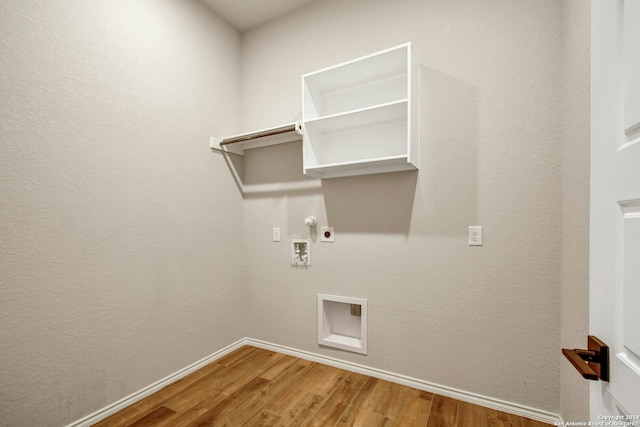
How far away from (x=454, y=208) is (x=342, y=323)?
1.23m

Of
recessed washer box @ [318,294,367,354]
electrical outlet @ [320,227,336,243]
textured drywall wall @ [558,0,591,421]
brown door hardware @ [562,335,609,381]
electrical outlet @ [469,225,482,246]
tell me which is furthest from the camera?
electrical outlet @ [320,227,336,243]

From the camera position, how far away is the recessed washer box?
2.01 m

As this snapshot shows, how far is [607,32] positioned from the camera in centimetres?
62

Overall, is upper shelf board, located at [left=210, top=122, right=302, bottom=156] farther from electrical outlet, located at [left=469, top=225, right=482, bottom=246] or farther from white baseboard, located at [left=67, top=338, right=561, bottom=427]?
white baseboard, located at [left=67, top=338, right=561, bottom=427]

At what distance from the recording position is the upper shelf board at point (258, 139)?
206cm

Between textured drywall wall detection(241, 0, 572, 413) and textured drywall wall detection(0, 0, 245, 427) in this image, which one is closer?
textured drywall wall detection(0, 0, 245, 427)

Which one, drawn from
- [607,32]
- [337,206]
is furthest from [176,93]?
[607,32]

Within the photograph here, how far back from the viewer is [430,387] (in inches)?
69.7

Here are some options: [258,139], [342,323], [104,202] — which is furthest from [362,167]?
[104,202]

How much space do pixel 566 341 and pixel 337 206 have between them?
4.94 feet

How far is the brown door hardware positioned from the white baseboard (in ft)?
4.23

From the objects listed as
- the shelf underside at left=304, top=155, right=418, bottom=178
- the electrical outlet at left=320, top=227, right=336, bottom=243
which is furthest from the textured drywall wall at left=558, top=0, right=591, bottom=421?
the electrical outlet at left=320, top=227, right=336, bottom=243

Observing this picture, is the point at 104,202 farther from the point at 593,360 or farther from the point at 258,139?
the point at 593,360

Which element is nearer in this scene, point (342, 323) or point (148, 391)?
point (148, 391)
